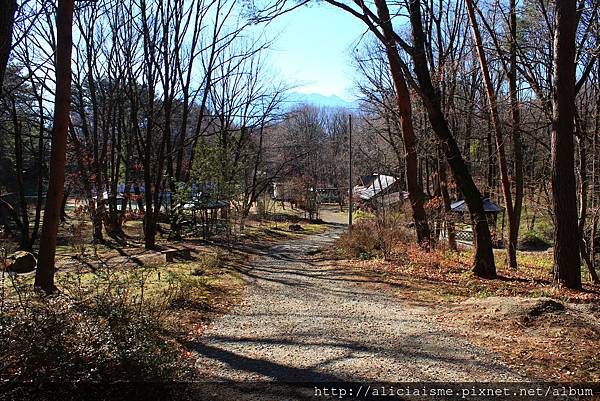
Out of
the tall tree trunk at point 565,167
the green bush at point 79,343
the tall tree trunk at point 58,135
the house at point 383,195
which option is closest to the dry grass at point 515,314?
the tall tree trunk at point 565,167

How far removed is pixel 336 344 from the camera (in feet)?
18.0

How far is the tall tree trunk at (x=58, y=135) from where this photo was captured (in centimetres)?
759

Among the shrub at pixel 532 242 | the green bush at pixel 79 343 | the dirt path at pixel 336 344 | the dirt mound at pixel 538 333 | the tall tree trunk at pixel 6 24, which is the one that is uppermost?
the tall tree trunk at pixel 6 24

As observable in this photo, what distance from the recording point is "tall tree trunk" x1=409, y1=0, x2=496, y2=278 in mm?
10078

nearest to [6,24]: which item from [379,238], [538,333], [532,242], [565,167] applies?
[538,333]

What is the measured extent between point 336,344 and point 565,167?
6.09 m

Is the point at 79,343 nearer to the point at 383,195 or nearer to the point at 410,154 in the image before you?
the point at 410,154

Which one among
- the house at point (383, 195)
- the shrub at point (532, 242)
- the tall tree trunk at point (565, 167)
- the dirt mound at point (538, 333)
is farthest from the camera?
the shrub at point (532, 242)

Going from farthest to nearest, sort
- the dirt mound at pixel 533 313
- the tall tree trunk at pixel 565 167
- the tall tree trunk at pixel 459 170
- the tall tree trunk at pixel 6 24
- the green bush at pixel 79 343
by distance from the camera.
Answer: the tall tree trunk at pixel 459 170, the tall tree trunk at pixel 565 167, the dirt mound at pixel 533 313, the tall tree trunk at pixel 6 24, the green bush at pixel 79 343

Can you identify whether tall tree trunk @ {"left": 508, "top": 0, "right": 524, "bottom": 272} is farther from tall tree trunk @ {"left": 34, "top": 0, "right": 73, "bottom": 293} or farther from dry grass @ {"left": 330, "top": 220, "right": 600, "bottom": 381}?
tall tree trunk @ {"left": 34, "top": 0, "right": 73, "bottom": 293}

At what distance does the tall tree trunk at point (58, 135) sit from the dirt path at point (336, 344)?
135 inches

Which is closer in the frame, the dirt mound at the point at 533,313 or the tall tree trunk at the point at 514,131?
the dirt mound at the point at 533,313

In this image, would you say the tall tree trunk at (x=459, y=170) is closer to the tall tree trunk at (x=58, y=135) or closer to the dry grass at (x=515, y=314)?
the dry grass at (x=515, y=314)


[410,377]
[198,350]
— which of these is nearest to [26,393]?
[198,350]
